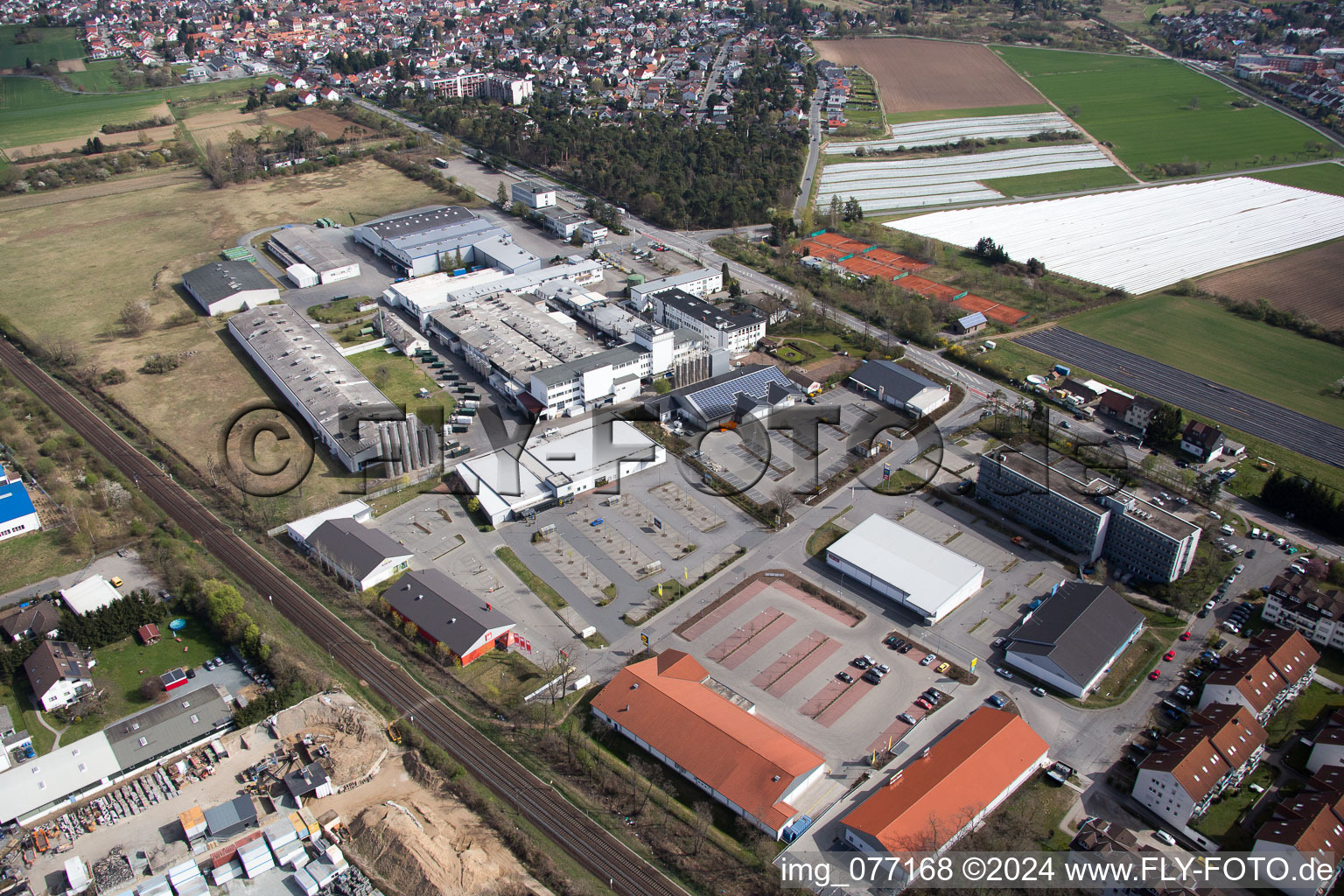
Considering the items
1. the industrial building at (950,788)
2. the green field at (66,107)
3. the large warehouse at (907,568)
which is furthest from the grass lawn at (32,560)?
the green field at (66,107)

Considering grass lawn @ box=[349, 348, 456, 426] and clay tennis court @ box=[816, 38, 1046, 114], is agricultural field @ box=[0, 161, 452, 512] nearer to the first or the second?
grass lawn @ box=[349, 348, 456, 426]

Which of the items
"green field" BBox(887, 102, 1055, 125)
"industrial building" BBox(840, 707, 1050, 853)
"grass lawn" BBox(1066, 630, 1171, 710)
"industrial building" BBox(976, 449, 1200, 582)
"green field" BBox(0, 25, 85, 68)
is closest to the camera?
"industrial building" BBox(840, 707, 1050, 853)

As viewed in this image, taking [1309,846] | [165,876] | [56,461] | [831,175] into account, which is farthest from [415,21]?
[1309,846]

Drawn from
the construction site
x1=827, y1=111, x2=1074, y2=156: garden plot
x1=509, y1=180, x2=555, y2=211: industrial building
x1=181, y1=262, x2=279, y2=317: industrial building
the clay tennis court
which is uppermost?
the clay tennis court

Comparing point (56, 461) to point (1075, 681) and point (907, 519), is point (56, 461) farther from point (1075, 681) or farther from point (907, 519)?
point (1075, 681)

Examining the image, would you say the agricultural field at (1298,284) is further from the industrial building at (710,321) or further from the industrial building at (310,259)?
the industrial building at (310,259)

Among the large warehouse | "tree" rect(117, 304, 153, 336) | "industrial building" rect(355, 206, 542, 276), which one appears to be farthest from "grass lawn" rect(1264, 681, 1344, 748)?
"tree" rect(117, 304, 153, 336)

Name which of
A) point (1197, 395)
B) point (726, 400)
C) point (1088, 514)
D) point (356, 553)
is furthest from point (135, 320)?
point (1197, 395)
